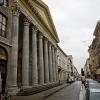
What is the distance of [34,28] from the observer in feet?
109

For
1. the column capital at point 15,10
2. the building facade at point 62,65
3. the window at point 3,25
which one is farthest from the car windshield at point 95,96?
the building facade at point 62,65

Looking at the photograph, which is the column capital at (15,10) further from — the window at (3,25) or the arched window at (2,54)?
the arched window at (2,54)

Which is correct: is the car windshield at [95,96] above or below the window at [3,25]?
below

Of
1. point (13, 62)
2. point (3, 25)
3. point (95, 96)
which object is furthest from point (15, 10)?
point (95, 96)

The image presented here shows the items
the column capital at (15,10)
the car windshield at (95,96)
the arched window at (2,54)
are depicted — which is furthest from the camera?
the column capital at (15,10)

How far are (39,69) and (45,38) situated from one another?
8269 millimetres

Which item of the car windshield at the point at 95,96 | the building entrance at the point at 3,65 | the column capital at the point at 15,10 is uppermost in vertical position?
the column capital at the point at 15,10

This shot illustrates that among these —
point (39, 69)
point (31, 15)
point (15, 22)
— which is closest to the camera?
point (15, 22)

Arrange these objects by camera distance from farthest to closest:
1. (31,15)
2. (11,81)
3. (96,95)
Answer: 1. (31,15)
2. (11,81)
3. (96,95)

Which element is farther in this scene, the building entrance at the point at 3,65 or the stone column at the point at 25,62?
the stone column at the point at 25,62

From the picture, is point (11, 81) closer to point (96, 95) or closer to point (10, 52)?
point (10, 52)

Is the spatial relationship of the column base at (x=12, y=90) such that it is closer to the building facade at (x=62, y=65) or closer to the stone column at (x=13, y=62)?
the stone column at (x=13, y=62)

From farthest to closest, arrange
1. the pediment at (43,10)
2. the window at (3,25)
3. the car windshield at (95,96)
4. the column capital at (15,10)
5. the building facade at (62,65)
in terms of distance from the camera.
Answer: the building facade at (62,65) < the pediment at (43,10) < the column capital at (15,10) < the window at (3,25) < the car windshield at (95,96)

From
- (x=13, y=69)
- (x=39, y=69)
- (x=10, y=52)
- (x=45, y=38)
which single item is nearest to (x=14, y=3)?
(x=10, y=52)
